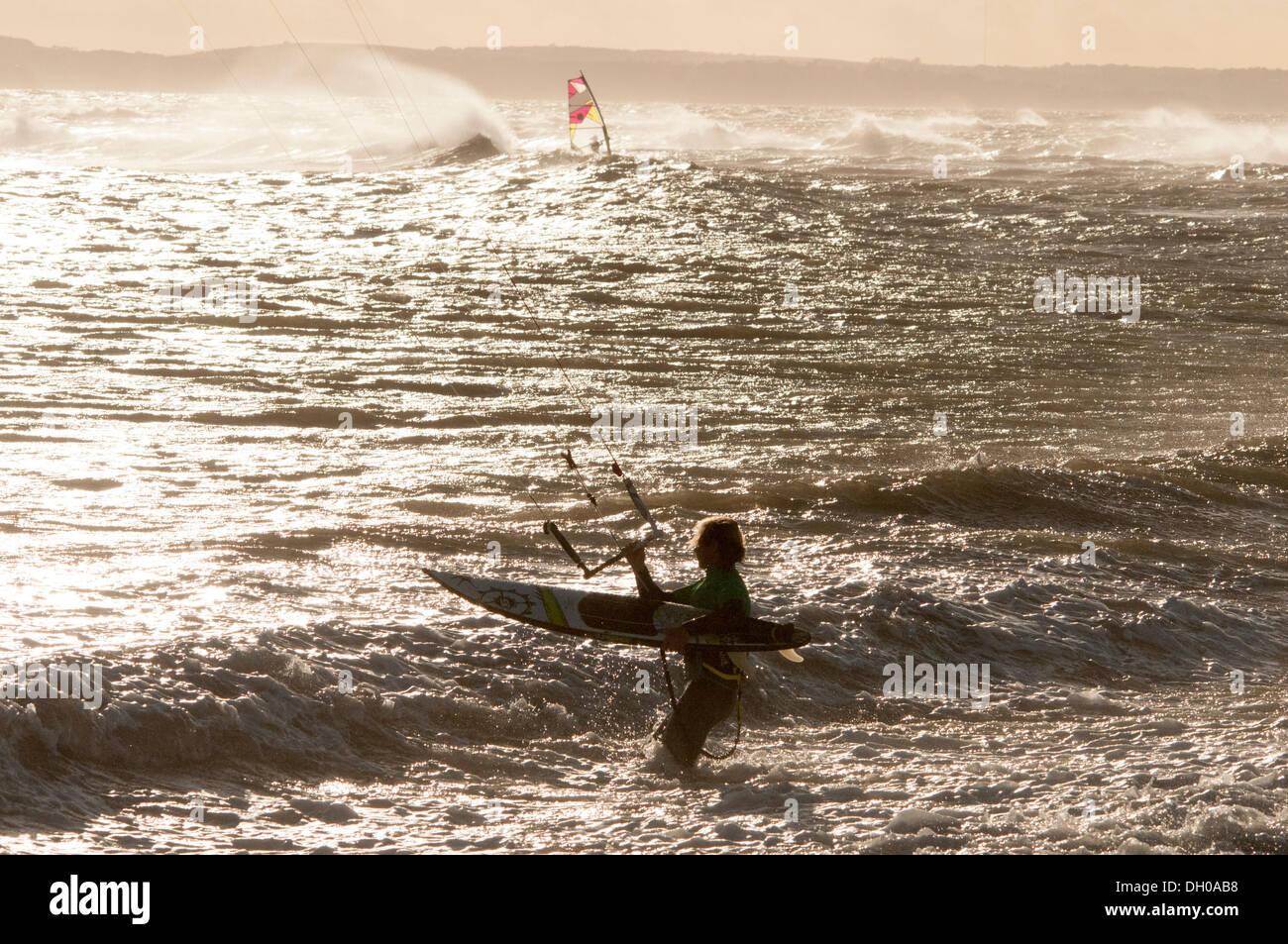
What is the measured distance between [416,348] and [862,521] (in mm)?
8009

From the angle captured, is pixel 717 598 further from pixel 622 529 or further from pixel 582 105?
pixel 582 105

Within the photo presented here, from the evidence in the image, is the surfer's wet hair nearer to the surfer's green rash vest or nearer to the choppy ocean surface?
the surfer's green rash vest

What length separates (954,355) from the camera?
1884cm

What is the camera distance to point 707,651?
6.92 meters

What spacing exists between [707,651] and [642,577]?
0.48 metres

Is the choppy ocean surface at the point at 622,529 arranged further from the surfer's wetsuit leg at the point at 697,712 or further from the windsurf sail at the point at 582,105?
the windsurf sail at the point at 582,105

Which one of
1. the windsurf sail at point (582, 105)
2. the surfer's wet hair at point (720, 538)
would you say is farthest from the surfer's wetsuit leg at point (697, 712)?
the windsurf sail at point (582, 105)

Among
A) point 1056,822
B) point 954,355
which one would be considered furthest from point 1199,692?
point 954,355

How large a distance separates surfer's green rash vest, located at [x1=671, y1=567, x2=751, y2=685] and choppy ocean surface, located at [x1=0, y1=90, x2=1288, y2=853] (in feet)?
1.97

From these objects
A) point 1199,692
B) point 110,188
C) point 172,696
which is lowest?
point 1199,692

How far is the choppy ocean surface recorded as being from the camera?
6.85 meters

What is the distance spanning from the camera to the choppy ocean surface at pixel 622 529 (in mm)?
6848
